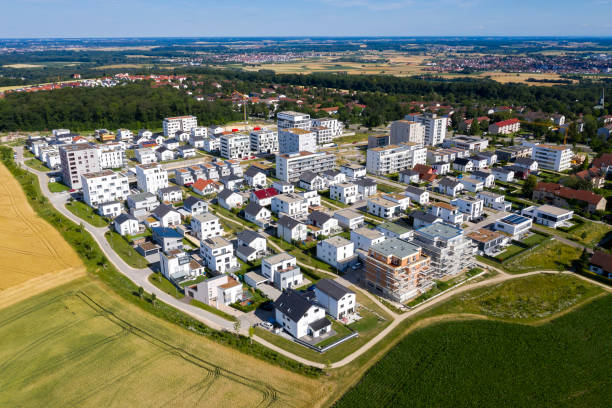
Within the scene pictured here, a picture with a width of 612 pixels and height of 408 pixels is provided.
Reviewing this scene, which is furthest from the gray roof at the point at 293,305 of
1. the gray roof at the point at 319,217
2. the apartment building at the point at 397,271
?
the gray roof at the point at 319,217

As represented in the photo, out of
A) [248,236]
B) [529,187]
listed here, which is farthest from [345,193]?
[529,187]

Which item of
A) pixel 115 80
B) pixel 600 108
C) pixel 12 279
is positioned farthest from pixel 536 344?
pixel 115 80

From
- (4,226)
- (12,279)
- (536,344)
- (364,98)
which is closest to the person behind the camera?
(536,344)

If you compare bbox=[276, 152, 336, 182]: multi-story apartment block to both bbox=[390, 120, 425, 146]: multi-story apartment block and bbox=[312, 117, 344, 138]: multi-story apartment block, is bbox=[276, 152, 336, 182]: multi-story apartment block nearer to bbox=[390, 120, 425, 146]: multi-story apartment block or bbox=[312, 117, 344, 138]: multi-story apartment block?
bbox=[390, 120, 425, 146]: multi-story apartment block

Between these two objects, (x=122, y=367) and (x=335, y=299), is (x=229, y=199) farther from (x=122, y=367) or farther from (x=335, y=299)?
(x=122, y=367)

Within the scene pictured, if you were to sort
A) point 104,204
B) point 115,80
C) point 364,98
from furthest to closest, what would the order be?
1. point 115,80
2. point 364,98
3. point 104,204

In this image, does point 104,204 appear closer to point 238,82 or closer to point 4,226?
point 4,226
